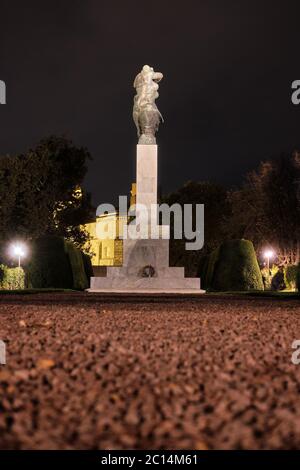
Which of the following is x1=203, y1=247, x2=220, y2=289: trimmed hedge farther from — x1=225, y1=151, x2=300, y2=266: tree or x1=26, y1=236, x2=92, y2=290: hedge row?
x1=225, y1=151, x2=300, y2=266: tree

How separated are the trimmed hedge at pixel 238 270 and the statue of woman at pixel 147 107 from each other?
6.26 meters

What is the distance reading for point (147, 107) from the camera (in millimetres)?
25141

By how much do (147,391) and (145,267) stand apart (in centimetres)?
1897

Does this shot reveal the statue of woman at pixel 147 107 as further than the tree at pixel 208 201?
No

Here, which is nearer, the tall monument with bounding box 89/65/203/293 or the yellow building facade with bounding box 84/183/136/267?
the tall monument with bounding box 89/65/203/293

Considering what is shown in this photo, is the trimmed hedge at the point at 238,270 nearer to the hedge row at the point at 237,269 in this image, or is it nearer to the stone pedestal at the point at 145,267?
the hedge row at the point at 237,269

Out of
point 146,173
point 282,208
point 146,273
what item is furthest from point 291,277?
point 282,208

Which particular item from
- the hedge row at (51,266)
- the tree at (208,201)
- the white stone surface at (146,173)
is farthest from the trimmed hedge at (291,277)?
the tree at (208,201)

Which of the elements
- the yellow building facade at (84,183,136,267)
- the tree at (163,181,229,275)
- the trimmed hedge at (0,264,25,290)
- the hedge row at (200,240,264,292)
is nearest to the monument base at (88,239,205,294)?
the hedge row at (200,240,264,292)

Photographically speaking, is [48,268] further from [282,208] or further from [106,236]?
[106,236]

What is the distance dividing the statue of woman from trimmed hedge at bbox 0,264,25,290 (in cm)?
799

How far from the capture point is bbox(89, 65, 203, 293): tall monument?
886 inches

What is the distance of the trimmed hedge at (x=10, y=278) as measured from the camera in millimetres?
24469

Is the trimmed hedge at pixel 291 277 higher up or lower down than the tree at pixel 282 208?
lower down
